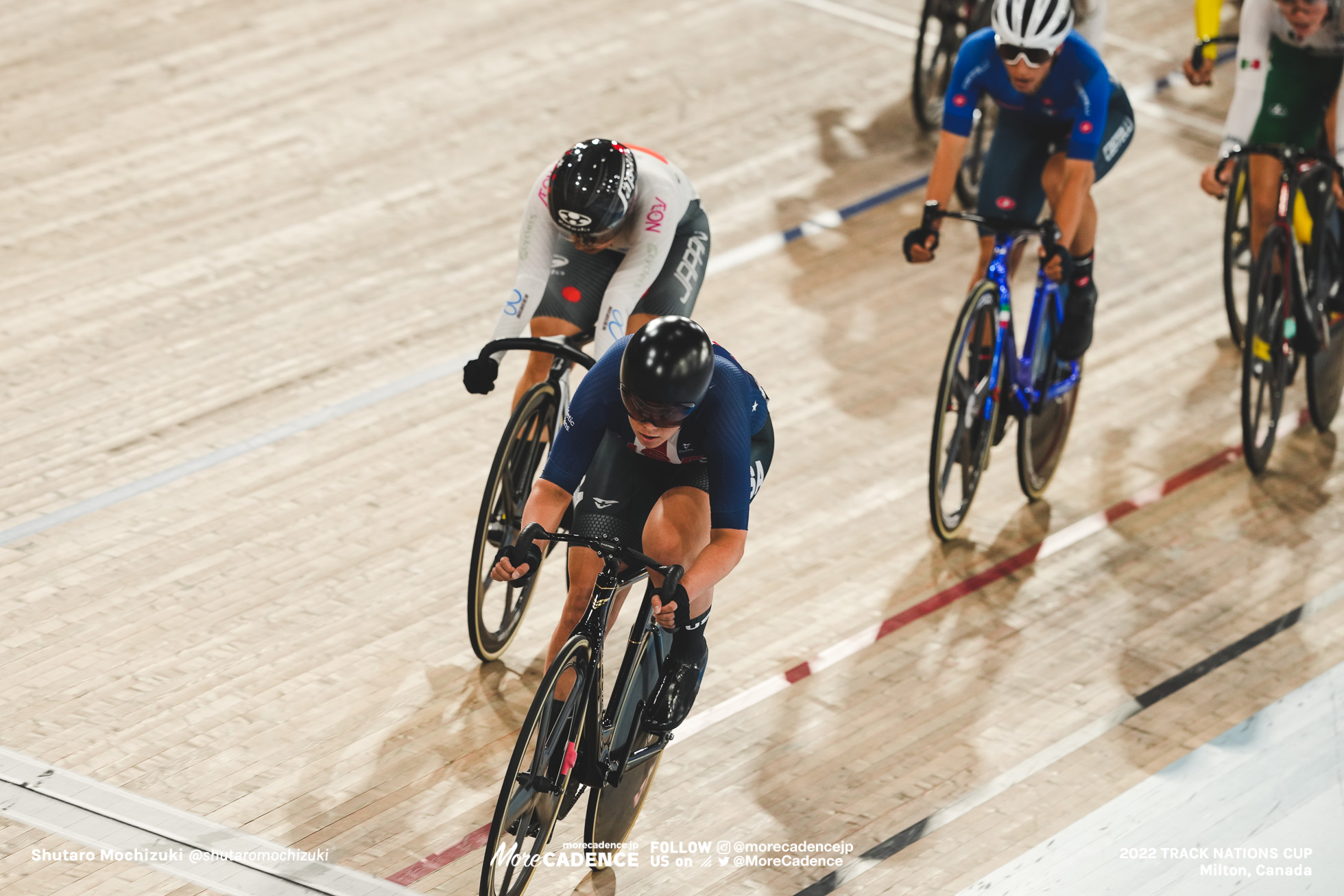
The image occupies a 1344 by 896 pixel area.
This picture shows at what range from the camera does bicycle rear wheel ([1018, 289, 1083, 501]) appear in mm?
5035

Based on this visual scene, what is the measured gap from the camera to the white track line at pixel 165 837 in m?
3.54

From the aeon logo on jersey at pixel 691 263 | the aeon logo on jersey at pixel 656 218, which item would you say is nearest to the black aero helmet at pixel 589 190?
the aeon logo on jersey at pixel 656 218

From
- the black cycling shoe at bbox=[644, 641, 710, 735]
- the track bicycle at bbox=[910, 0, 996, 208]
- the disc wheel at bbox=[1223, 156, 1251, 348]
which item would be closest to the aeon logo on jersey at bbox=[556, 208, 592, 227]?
the black cycling shoe at bbox=[644, 641, 710, 735]

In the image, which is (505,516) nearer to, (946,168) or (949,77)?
(946,168)

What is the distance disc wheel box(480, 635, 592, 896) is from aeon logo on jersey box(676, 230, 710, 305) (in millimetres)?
1454

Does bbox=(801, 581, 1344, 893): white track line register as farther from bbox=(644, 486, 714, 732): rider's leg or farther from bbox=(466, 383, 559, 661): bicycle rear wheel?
bbox=(466, 383, 559, 661): bicycle rear wheel

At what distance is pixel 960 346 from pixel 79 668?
2.55 meters

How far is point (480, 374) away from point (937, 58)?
437cm

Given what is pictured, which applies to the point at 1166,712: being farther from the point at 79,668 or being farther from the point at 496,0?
the point at 496,0

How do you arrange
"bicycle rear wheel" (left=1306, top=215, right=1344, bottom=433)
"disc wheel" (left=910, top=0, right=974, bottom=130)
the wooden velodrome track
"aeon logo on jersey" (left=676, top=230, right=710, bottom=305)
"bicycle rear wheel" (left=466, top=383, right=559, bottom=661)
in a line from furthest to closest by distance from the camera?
1. "disc wheel" (left=910, top=0, right=974, bottom=130)
2. "bicycle rear wheel" (left=1306, top=215, right=1344, bottom=433)
3. "aeon logo on jersey" (left=676, top=230, right=710, bottom=305)
4. "bicycle rear wheel" (left=466, top=383, right=559, bottom=661)
5. the wooden velodrome track

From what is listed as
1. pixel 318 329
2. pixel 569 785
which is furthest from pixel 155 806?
pixel 318 329

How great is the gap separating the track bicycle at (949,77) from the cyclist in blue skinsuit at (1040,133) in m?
2.27

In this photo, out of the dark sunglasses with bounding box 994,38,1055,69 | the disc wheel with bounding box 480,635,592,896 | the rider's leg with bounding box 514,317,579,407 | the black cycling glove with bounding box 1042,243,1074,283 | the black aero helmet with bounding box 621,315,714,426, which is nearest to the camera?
the black aero helmet with bounding box 621,315,714,426

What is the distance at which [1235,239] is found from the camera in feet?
20.5
